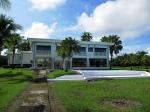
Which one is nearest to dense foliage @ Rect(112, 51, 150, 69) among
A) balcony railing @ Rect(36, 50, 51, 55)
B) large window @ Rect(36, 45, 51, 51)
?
large window @ Rect(36, 45, 51, 51)

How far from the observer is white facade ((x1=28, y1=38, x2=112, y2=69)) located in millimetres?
49031

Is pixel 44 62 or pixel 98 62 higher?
pixel 98 62

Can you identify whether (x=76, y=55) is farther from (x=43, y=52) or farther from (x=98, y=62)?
(x=43, y=52)

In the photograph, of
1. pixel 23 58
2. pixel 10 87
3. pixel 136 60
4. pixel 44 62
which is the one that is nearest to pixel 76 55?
pixel 44 62

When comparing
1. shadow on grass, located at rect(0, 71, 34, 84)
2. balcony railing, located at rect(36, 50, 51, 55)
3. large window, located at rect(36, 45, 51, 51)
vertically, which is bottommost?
shadow on grass, located at rect(0, 71, 34, 84)

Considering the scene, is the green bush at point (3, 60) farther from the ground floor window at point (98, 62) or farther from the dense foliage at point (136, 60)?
the dense foliage at point (136, 60)

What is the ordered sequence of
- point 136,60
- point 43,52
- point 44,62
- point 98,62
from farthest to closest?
point 136,60 < point 98,62 < point 44,62 < point 43,52

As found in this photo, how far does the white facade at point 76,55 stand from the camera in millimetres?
49031

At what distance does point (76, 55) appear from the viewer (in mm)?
52188

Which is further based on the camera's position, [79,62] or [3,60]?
[3,60]

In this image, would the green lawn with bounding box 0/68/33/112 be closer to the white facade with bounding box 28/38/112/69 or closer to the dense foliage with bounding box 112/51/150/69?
the white facade with bounding box 28/38/112/69

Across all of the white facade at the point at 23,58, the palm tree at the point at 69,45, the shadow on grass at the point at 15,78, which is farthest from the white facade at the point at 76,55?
the shadow on grass at the point at 15,78

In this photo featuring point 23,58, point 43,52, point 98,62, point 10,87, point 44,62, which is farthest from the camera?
point 23,58

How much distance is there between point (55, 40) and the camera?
49688 mm
